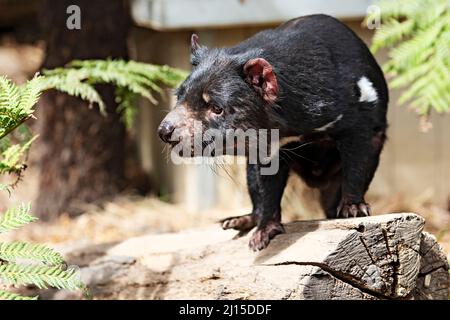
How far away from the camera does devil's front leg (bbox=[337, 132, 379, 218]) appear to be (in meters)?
3.62

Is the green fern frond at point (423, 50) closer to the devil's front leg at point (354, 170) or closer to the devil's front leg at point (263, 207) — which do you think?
the devil's front leg at point (354, 170)

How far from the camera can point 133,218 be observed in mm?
6262

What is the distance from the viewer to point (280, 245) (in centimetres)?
351

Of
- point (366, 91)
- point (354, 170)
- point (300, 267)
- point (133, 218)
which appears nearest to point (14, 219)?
point (300, 267)

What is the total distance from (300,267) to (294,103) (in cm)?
75

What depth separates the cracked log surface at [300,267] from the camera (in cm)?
320

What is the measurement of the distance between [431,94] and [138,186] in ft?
11.0

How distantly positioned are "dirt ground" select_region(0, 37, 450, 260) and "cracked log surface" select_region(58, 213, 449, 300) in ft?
5.73

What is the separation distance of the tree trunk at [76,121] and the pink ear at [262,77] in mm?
3130

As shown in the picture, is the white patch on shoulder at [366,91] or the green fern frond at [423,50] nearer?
the white patch on shoulder at [366,91]

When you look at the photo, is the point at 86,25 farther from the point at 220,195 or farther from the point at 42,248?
the point at 42,248

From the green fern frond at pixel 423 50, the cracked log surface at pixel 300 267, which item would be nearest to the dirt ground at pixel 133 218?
the green fern frond at pixel 423 50

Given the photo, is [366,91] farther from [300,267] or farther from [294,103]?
[300,267]

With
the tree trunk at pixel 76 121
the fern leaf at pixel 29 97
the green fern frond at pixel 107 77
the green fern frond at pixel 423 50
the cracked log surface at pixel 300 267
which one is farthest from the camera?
the tree trunk at pixel 76 121
